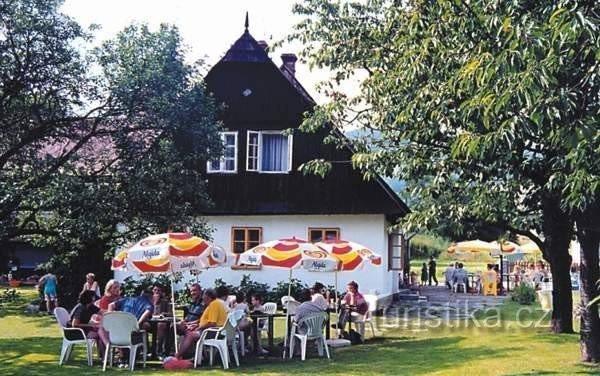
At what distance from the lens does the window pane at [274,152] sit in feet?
84.1

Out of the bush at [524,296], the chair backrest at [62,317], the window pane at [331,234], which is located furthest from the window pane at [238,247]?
the chair backrest at [62,317]

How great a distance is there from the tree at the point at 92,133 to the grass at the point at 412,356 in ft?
7.90

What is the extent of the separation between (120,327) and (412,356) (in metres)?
5.34

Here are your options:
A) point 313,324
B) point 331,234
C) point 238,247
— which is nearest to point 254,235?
point 238,247

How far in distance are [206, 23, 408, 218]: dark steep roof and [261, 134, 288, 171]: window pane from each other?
12.9 inches

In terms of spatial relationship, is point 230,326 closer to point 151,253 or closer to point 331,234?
point 151,253

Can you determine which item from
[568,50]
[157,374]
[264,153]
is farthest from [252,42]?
[568,50]

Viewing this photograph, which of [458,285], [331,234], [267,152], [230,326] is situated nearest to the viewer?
[230,326]

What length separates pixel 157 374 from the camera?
11.9 m

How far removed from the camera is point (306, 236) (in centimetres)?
2489

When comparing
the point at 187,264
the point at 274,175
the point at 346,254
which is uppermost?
the point at 274,175

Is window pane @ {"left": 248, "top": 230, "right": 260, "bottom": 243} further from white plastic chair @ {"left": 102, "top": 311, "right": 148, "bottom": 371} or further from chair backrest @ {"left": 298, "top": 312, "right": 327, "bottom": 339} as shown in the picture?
white plastic chair @ {"left": 102, "top": 311, "right": 148, "bottom": 371}

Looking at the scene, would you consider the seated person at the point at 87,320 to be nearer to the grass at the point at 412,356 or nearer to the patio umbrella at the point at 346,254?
the grass at the point at 412,356

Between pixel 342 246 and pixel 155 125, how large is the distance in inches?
187
